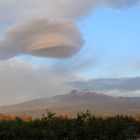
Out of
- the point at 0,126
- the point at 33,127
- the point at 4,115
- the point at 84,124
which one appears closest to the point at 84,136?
the point at 84,124

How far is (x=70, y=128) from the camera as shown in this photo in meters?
16.7

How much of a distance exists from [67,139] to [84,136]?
64cm

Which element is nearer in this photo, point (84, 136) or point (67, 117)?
point (84, 136)

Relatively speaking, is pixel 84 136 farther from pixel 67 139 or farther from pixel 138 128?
pixel 138 128

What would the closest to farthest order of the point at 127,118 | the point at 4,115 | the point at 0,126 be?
the point at 0,126 < the point at 127,118 < the point at 4,115

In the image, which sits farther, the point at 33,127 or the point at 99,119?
the point at 99,119

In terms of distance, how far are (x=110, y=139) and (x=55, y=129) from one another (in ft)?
6.71

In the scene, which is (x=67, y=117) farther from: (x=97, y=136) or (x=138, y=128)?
(x=138, y=128)

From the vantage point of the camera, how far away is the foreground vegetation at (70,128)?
16.0 metres

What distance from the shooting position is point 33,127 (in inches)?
645

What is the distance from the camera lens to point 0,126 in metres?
16.0

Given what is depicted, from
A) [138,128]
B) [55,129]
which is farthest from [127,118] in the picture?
[55,129]

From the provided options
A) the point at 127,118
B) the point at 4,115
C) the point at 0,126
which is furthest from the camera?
the point at 4,115

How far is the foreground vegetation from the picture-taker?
629 inches
